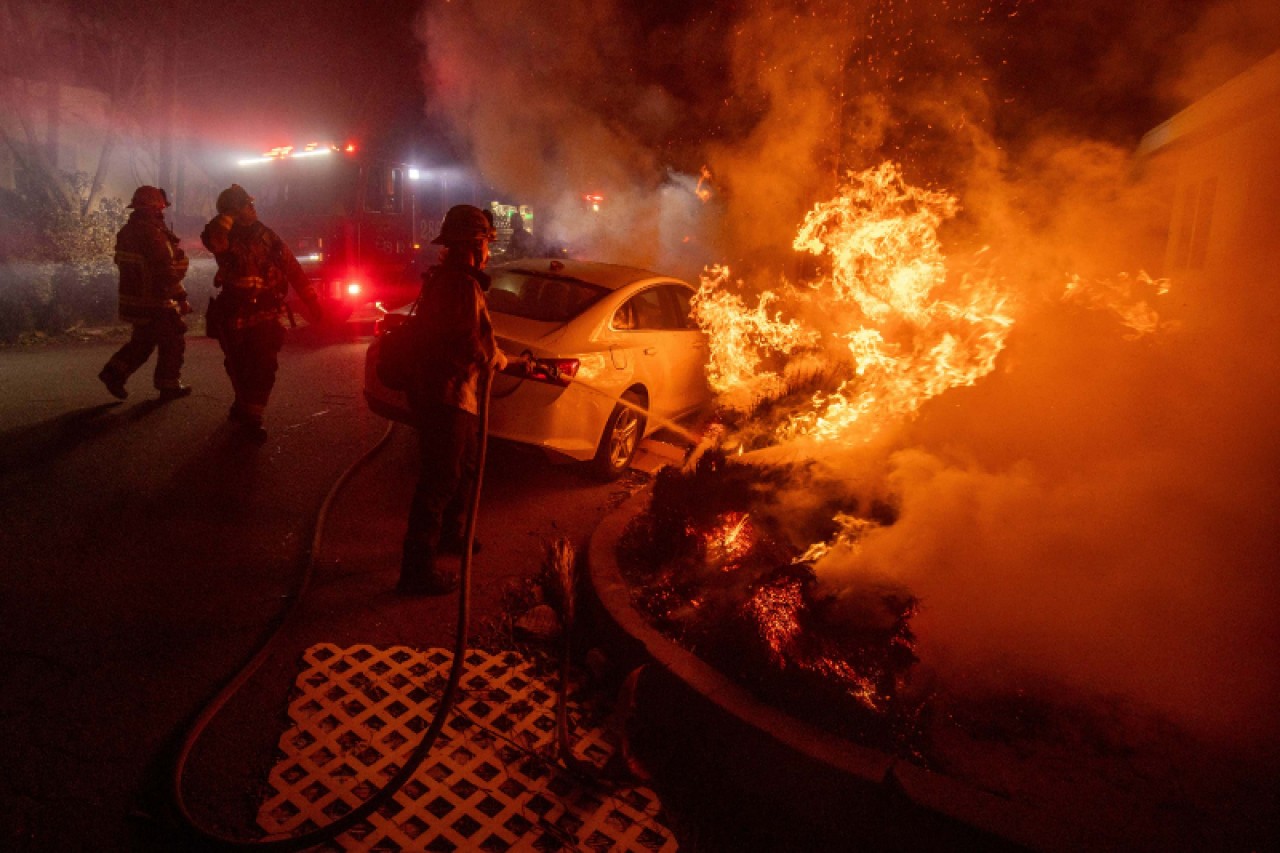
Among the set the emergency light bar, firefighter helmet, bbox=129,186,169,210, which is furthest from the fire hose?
the emergency light bar

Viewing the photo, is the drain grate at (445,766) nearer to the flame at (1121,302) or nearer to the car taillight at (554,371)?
the car taillight at (554,371)

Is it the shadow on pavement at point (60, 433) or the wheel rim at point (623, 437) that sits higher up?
the wheel rim at point (623, 437)

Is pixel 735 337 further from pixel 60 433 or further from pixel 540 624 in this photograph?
pixel 60 433

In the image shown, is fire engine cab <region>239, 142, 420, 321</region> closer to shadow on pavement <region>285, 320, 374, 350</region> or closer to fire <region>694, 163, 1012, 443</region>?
shadow on pavement <region>285, 320, 374, 350</region>

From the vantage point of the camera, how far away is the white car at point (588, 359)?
5.53m

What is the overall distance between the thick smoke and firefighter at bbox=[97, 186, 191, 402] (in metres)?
5.61

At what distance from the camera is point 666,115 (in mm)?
10844

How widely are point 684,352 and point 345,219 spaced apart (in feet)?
22.9

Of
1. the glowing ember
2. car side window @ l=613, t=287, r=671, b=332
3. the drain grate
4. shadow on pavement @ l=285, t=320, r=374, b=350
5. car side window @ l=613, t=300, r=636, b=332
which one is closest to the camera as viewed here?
the drain grate

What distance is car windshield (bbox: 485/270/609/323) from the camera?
20.0ft

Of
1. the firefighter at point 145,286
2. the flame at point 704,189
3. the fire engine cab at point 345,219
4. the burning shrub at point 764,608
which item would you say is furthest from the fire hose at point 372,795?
the fire engine cab at point 345,219

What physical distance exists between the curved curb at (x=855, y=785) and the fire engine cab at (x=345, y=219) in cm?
1001

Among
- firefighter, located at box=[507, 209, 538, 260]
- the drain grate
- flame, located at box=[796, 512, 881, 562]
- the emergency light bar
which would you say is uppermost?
the emergency light bar

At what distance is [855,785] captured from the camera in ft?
8.60
